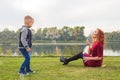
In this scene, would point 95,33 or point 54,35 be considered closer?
point 95,33

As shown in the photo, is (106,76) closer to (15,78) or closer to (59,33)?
(15,78)

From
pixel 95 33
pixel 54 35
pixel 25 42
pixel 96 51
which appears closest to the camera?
pixel 25 42

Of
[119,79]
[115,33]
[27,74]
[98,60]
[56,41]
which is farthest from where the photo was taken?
[115,33]

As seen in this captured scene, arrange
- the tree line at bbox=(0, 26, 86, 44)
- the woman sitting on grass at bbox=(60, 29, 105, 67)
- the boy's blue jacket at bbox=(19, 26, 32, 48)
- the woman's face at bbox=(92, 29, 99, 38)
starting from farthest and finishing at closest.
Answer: the tree line at bbox=(0, 26, 86, 44) < the woman's face at bbox=(92, 29, 99, 38) < the woman sitting on grass at bbox=(60, 29, 105, 67) < the boy's blue jacket at bbox=(19, 26, 32, 48)

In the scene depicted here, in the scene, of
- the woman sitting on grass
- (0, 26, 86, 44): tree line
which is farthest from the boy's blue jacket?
(0, 26, 86, 44): tree line

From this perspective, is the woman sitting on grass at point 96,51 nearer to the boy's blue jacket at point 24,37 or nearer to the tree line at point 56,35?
the boy's blue jacket at point 24,37

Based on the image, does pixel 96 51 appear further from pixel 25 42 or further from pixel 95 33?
pixel 25 42

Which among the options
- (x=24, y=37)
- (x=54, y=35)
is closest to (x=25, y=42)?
(x=24, y=37)

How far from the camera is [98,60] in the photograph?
927 centimetres

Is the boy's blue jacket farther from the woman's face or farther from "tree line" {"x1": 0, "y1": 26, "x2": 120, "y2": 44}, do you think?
"tree line" {"x1": 0, "y1": 26, "x2": 120, "y2": 44}

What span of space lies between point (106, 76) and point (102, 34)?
2221 millimetres

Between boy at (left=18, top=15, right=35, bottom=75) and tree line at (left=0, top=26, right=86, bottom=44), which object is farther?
tree line at (left=0, top=26, right=86, bottom=44)

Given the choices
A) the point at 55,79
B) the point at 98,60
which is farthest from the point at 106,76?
the point at 98,60

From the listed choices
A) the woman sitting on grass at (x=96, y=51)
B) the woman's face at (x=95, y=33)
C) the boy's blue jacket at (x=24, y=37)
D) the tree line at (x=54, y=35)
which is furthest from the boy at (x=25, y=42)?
the tree line at (x=54, y=35)
